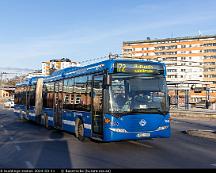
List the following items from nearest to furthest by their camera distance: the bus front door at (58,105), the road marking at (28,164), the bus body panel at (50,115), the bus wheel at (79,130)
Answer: the road marking at (28,164) → the bus wheel at (79,130) → the bus front door at (58,105) → the bus body panel at (50,115)

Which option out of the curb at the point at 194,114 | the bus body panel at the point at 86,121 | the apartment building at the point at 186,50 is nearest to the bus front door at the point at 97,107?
the bus body panel at the point at 86,121

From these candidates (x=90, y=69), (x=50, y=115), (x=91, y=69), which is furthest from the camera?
(x=50, y=115)

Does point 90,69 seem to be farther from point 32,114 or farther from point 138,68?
point 32,114

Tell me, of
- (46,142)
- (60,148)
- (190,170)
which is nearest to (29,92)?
(46,142)

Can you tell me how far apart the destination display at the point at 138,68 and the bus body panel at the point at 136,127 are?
5.39ft

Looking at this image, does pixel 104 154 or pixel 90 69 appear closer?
pixel 104 154

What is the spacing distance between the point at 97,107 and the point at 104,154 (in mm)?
2282

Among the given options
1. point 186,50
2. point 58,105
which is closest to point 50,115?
point 58,105

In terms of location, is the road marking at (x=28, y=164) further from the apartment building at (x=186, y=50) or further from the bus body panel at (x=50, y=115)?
the apartment building at (x=186, y=50)

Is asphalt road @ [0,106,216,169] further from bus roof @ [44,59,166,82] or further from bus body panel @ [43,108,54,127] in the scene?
bus body panel @ [43,108,54,127]

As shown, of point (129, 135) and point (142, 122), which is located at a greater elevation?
point (142, 122)

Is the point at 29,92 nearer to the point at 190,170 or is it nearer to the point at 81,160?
the point at 81,160

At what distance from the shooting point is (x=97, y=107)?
13.9 metres

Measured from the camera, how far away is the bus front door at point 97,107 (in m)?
13.6
